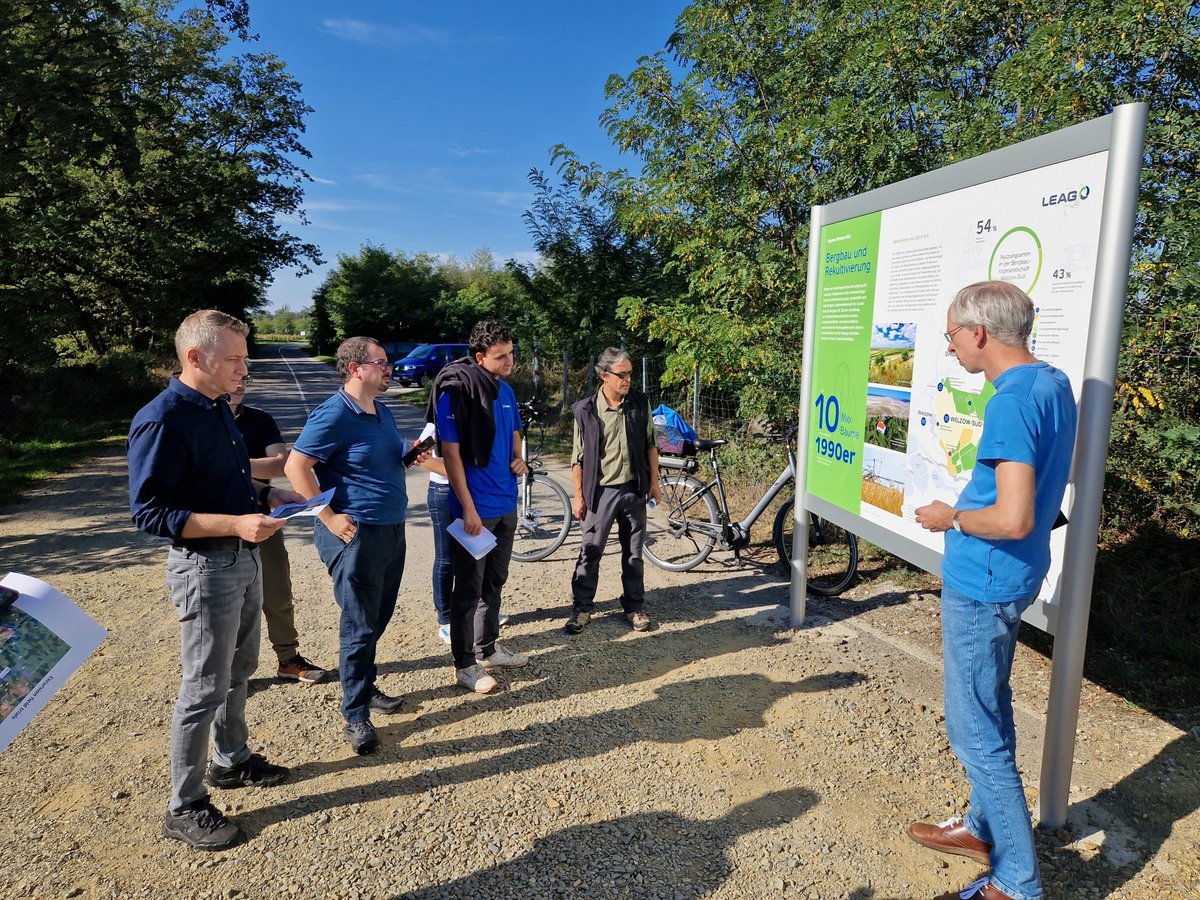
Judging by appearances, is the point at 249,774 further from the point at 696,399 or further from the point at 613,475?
the point at 696,399

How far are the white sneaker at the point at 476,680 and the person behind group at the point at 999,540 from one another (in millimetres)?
2315

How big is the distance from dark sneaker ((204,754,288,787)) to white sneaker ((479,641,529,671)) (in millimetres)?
1282

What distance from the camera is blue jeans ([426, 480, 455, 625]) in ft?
13.1

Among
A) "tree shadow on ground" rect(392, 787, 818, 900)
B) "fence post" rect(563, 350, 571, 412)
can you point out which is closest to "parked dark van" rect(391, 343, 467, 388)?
"fence post" rect(563, 350, 571, 412)

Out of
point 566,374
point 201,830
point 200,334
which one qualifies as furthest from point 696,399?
point 201,830

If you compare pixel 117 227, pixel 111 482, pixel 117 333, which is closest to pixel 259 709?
pixel 111 482

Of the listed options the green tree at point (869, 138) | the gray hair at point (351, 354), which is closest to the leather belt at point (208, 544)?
the gray hair at point (351, 354)

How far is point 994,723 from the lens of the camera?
7.30ft

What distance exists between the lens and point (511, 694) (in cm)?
377

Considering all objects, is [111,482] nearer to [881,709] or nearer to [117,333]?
[881,709]

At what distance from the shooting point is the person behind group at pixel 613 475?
14.5 feet

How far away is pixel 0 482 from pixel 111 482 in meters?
1.18

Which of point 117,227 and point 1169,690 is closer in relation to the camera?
point 1169,690

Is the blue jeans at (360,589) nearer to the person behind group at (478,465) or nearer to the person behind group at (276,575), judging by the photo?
the person behind group at (478,465)
